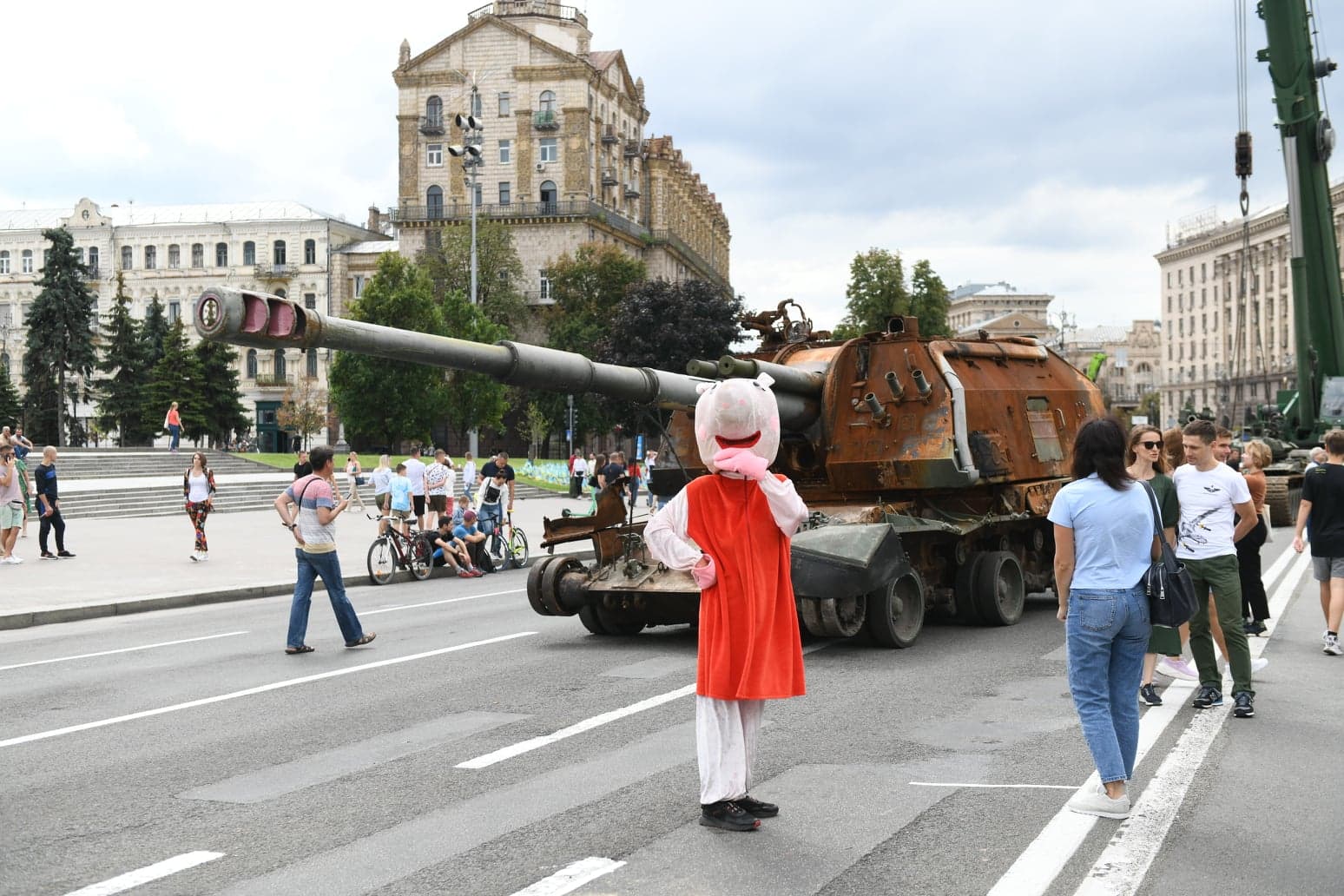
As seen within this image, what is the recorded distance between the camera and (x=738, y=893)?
5199mm

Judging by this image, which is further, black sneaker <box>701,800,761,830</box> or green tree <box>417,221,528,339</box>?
green tree <box>417,221,528,339</box>

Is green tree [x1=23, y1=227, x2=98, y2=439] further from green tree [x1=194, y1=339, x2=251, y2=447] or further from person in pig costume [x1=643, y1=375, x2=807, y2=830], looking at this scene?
person in pig costume [x1=643, y1=375, x2=807, y2=830]

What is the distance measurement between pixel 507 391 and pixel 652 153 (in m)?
31.7

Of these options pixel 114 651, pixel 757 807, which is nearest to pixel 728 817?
pixel 757 807

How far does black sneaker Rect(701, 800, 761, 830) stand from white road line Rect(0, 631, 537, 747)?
14.6ft

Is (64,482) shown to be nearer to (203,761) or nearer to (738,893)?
(203,761)

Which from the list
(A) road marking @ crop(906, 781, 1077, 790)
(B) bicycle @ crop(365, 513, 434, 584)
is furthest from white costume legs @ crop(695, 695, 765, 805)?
(B) bicycle @ crop(365, 513, 434, 584)

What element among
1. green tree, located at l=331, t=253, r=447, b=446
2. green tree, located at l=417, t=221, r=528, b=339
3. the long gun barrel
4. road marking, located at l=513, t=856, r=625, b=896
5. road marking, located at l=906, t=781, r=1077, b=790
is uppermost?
green tree, located at l=417, t=221, r=528, b=339

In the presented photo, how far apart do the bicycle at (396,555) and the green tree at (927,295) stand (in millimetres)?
56374

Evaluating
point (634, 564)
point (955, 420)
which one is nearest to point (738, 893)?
point (634, 564)

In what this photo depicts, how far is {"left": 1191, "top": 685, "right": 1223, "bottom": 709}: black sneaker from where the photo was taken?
A: 29.3 ft

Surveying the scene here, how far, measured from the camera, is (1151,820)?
244 inches

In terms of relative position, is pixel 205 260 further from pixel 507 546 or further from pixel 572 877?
pixel 572 877

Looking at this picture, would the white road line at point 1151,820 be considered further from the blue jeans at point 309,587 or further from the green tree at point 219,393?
the green tree at point 219,393
